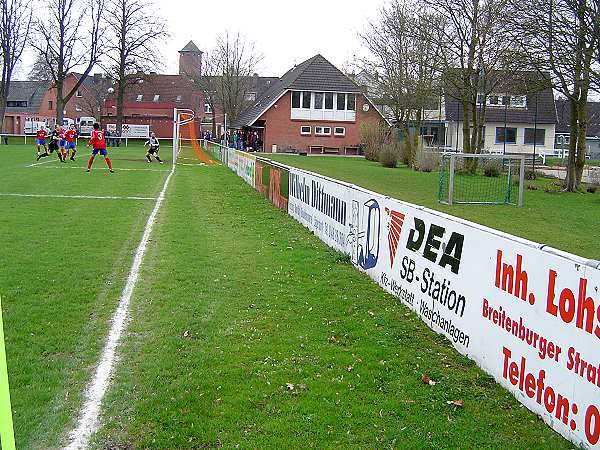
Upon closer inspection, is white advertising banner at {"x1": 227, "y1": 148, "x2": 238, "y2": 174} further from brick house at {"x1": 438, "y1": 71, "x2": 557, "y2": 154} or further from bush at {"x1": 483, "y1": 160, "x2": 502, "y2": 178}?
brick house at {"x1": 438, "y1": 71, "x2": 557, "y2": 154}

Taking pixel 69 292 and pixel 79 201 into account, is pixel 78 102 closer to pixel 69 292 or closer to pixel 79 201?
pixel 79 201

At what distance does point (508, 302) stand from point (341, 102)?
212ft

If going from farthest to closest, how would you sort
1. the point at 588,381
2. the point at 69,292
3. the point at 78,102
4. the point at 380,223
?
the point at 78,102 < the point at 380,223 < the point at 69,292 < the point at 588,381

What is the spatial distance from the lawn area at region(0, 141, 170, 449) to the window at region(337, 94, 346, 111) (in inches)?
2006

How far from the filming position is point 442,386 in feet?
19.6

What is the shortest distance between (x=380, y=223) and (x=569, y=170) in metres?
21.1

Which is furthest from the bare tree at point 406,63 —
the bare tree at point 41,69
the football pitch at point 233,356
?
the bare tree at point 41,69

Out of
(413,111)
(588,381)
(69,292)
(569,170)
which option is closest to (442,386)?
(588,381)

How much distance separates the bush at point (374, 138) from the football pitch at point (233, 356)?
123 feet

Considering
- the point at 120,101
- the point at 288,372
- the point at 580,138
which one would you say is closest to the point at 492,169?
the point at 580,138

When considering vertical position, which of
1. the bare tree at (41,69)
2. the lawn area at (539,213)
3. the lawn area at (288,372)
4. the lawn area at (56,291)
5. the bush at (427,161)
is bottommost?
the lawn area at (539,213)

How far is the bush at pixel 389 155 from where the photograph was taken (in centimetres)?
4443

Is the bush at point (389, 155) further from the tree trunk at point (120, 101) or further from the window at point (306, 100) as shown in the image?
the tree trunk at point (120, 101)

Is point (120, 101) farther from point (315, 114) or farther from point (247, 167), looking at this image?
point (247, 167)
